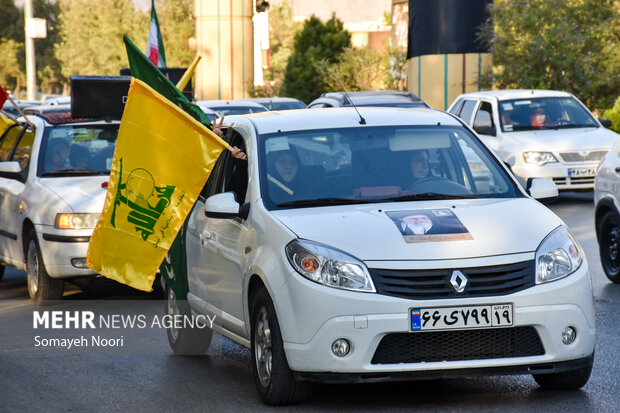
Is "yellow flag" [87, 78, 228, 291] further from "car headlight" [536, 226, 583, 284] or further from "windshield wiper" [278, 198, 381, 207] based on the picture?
"car headlight" [536, 226, 583, 284]

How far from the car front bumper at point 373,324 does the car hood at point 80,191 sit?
4.91m

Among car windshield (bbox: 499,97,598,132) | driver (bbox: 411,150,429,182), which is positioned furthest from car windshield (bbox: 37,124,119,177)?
car windshield (bbox: 499,97,598,132)

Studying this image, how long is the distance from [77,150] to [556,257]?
6547mm

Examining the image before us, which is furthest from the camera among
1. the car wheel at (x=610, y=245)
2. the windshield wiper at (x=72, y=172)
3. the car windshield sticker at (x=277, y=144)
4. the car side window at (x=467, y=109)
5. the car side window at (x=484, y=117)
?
the car side window at (x=467, y=109)

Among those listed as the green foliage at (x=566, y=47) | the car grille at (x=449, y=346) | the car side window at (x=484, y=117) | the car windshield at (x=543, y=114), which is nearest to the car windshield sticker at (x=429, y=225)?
the car grille at (x=449, y=346)

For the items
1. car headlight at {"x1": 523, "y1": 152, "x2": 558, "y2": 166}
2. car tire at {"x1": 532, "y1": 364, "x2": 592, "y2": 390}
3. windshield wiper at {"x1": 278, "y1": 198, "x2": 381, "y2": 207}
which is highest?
windshield wiper at {"x1": 278, "y1": 198, "x2": 381, "y2": 207}

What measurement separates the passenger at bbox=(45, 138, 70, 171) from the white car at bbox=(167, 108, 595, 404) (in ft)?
15.9

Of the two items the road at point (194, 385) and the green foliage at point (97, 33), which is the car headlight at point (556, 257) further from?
the green foliage at point (97, 33)

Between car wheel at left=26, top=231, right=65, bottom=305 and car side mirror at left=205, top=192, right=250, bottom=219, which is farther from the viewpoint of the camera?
car wheel at left=26, top=231, right=65, bottom=305

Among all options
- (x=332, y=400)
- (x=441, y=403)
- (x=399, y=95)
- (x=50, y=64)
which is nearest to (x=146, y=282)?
(x=332, y=400)

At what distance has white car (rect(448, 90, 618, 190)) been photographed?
1888 cm

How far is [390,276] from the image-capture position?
20.7 feet

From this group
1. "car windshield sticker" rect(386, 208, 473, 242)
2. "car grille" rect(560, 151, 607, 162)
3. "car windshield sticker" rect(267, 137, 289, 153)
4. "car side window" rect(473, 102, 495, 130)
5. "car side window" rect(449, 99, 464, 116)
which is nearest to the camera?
"car windshield sticker" rect(386, 208, 473, 242)

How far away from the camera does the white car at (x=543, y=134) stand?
18.9 meters
